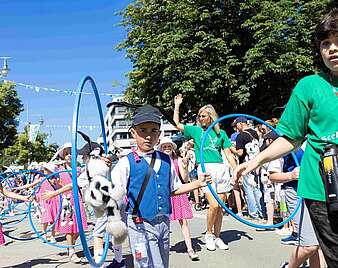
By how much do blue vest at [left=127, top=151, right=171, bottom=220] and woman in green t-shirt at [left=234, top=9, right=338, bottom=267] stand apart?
144cm

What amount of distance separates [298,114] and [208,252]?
4.80 metres

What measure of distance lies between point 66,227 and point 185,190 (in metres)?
4.05

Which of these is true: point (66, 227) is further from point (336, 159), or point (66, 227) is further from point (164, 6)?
point (164, 6)

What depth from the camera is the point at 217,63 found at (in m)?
20.8

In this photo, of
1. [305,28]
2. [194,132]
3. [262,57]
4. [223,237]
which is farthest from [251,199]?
[305,28]

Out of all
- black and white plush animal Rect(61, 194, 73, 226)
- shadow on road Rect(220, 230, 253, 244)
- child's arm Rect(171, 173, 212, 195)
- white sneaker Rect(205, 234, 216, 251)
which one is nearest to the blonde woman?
white sneaker Rect(205, 234, 216, 251)

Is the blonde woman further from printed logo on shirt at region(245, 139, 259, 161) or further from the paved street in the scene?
printed logo on shirt at region(245, 139, 259, 161)

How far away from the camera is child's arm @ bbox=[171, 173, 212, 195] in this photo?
4.03 metres

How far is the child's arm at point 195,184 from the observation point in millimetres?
4027

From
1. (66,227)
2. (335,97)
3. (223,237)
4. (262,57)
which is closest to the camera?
(335,97)

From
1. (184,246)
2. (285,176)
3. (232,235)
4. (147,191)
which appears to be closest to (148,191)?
(147,191)

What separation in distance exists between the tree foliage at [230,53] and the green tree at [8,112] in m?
22.4

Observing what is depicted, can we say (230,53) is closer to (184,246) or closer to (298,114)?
(184,246)

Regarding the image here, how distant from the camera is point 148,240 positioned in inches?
157
